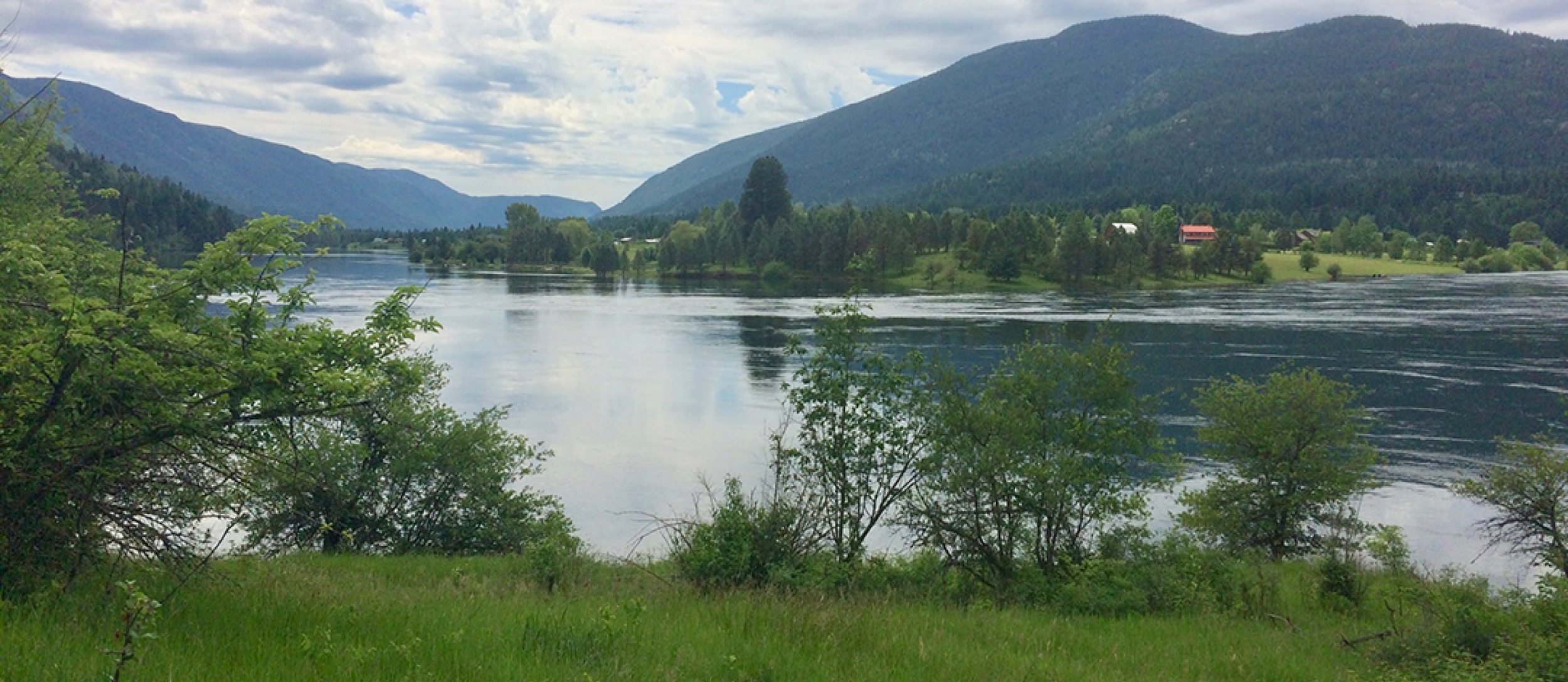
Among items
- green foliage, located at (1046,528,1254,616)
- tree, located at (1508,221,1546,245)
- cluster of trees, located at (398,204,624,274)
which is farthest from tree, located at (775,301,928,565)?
tree, located at (1508,221,1546,245)

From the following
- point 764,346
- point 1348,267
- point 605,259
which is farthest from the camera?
point 605,259

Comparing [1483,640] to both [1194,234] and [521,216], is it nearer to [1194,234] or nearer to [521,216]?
[1194,234]

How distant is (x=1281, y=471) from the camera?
23828 mm

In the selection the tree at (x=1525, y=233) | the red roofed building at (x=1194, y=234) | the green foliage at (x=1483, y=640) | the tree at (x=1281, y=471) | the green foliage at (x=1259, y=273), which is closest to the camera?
the green foliage at (x=1483, y=640)

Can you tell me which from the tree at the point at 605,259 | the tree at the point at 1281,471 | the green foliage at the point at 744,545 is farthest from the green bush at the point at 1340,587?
the tree at the point at 605,259

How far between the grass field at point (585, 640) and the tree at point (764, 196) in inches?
5503

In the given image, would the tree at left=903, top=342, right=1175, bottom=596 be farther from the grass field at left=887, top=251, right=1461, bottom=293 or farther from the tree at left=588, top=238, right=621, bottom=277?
the tree at left=588, top=238, right=621, bottom=277

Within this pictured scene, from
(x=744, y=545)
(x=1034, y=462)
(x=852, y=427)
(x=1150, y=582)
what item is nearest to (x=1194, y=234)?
(x=1034, y=462)

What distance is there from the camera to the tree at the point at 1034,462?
14320 millimetres

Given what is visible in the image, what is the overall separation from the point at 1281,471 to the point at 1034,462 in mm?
12372

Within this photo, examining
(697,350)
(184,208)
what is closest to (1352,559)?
(697,350)

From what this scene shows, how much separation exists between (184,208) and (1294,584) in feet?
390

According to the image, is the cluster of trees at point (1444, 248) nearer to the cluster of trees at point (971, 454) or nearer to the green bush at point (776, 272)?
the green bush at point (776, 272)

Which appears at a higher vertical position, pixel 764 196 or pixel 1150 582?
pixel 764 196
